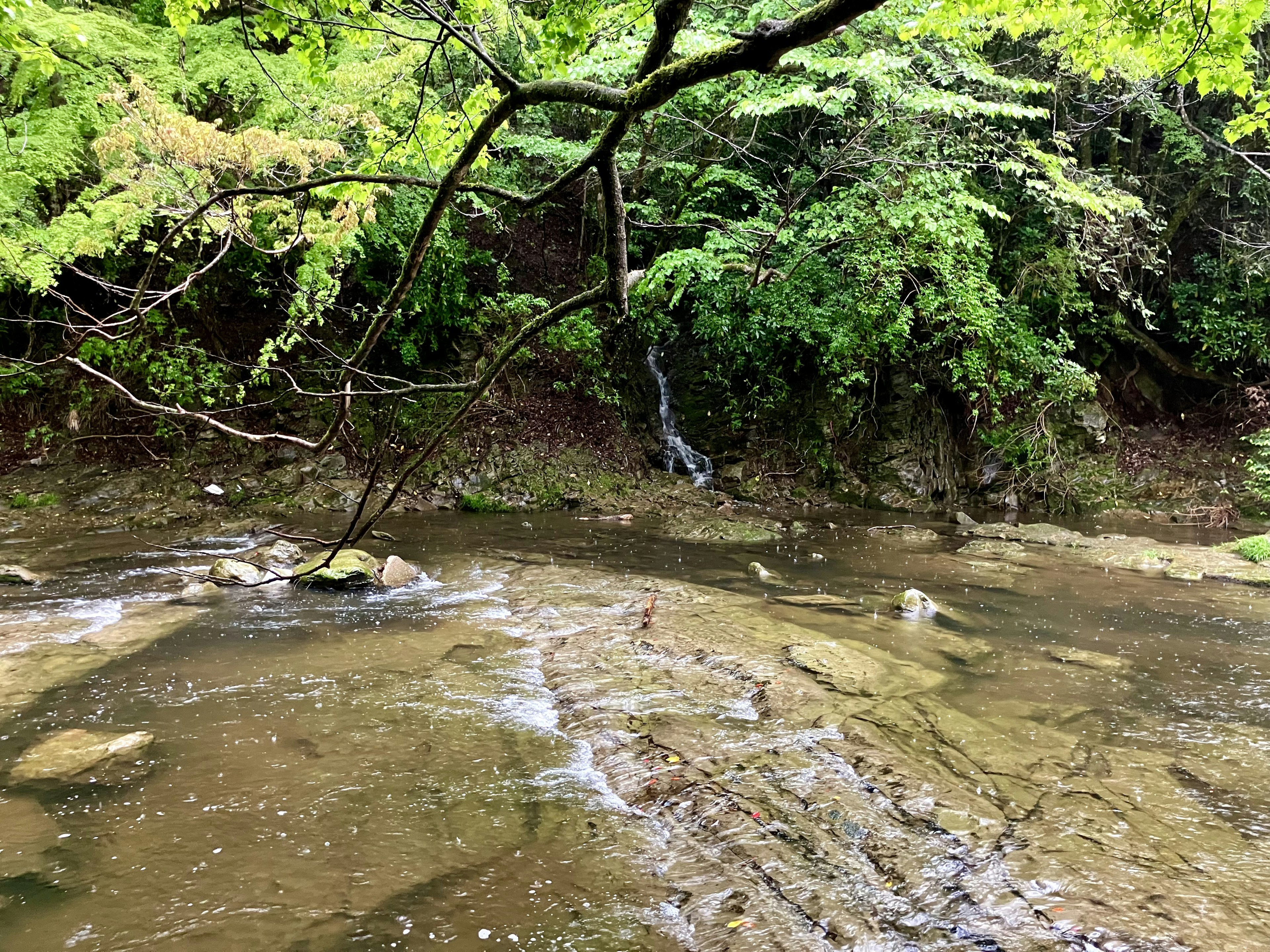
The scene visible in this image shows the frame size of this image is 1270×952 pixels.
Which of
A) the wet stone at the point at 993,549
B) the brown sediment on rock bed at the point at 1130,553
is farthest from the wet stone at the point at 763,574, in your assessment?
the brown sediment on rock bed at the point at 1130,553

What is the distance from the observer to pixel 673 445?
48.6 ft

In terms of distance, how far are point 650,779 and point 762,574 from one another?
15.9 ft

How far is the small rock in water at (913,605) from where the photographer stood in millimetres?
7133

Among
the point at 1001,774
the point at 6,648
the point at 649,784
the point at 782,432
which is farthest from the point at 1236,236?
the point at 6,648

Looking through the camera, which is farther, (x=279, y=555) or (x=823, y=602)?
(x=279, y=555)

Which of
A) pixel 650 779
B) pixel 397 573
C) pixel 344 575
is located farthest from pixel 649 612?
pixel 344 575

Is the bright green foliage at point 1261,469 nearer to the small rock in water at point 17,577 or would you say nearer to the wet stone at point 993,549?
the wet stone at point 993,549

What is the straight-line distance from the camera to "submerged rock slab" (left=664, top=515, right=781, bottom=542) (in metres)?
10.7

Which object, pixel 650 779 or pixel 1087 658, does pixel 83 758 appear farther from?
pixel 1087 658

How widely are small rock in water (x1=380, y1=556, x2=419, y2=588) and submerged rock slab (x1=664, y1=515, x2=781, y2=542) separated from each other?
4075 millimetres

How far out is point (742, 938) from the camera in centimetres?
284

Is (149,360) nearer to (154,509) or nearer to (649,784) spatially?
(154,509)

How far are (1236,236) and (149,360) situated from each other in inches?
819

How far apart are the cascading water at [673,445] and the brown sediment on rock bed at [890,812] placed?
856 cm
